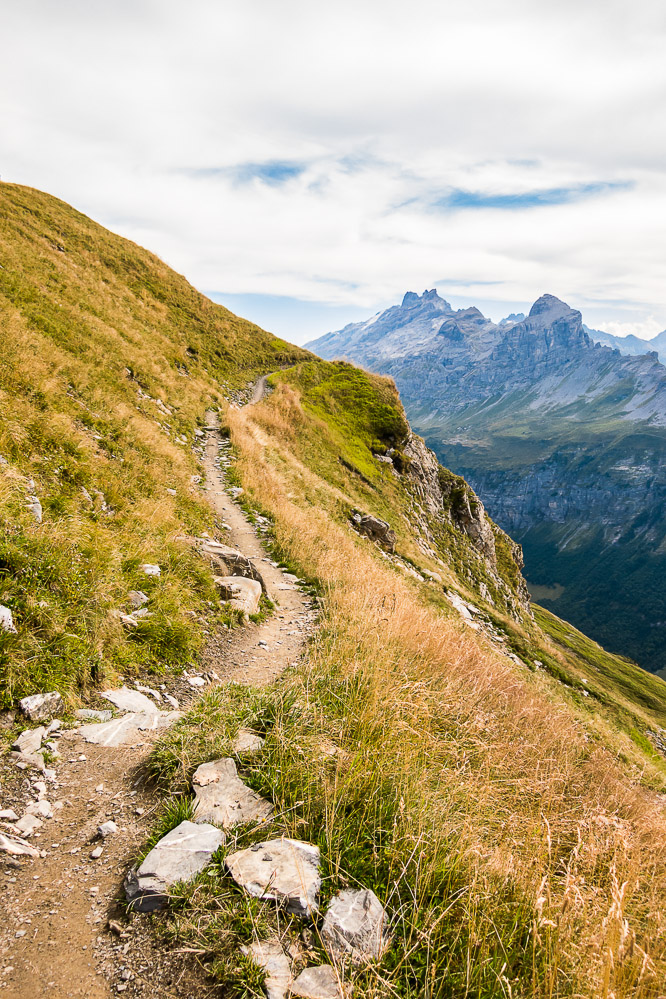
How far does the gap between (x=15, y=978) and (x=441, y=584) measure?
2469 cm

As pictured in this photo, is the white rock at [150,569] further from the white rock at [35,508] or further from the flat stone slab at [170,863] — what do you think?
the flat stone slab at [170,863]

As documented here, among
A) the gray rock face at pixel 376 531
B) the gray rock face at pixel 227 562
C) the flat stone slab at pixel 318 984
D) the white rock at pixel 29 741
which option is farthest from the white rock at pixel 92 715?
the gray rock face at pixel 376 531

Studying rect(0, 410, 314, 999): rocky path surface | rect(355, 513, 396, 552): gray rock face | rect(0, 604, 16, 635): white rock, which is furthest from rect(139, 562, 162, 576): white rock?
rect(355, 513, 396, 552): gray rock face

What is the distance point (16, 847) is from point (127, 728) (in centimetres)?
152

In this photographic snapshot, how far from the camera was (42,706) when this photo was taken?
15.1ft

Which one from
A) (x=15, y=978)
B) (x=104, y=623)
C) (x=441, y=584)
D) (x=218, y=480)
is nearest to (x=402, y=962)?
(x=15, y=978)

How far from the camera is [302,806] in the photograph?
3881 millimetres

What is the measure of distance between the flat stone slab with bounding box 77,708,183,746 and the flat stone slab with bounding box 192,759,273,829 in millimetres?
1098

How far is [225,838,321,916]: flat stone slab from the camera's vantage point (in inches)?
122

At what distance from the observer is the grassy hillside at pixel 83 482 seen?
5.37m

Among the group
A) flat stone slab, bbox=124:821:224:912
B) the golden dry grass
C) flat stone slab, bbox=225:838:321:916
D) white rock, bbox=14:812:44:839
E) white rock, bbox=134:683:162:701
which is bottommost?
white rock, bbox=14:812:44:839

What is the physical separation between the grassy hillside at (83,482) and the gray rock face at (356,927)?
354 cm

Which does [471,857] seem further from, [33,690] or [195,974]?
[33,690]

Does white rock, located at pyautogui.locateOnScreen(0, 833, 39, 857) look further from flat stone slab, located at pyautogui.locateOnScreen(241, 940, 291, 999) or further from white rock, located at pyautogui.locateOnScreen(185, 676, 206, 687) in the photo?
white rock, located at pyautogui.locateOnScreen(185, 676, 206, 687)
